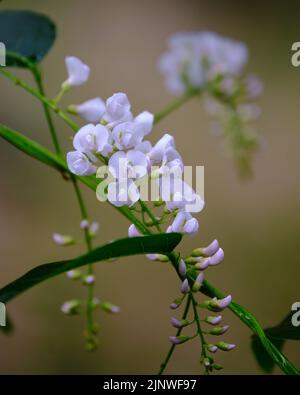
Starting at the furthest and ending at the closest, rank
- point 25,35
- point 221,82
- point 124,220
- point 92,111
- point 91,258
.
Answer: point 124,220 < point 221,82 < point 25,35 < point 92,111 < point 91,258

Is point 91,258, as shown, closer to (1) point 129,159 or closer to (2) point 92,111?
(1) point 129,159

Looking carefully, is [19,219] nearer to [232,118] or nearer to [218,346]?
[232,118]

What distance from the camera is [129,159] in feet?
1.81

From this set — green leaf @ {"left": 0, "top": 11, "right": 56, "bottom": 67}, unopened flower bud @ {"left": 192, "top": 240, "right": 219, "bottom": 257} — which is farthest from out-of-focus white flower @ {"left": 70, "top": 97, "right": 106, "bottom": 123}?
unopened flower bud @ {"left": 192, "top": 240, "right": 219, "bottom": 257}

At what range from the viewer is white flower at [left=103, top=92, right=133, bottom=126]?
562mm

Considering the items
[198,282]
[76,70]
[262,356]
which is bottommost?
[262,356]

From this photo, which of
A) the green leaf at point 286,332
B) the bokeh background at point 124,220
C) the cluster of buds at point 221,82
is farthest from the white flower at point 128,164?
the bokeh background at point 124,220

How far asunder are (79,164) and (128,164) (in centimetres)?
5

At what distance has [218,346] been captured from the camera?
0.58 metres

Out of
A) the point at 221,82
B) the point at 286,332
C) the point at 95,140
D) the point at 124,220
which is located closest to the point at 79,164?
the point at 95,140

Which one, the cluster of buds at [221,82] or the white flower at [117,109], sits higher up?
the cluster of buds at [221,82]

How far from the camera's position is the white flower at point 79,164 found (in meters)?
0.56

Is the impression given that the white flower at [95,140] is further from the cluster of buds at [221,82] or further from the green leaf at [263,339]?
the cluster of buds at [221,82]

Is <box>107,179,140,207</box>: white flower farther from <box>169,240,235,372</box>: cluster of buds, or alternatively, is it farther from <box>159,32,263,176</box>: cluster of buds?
<box>159,32,263,176</box>: cluster of buds
